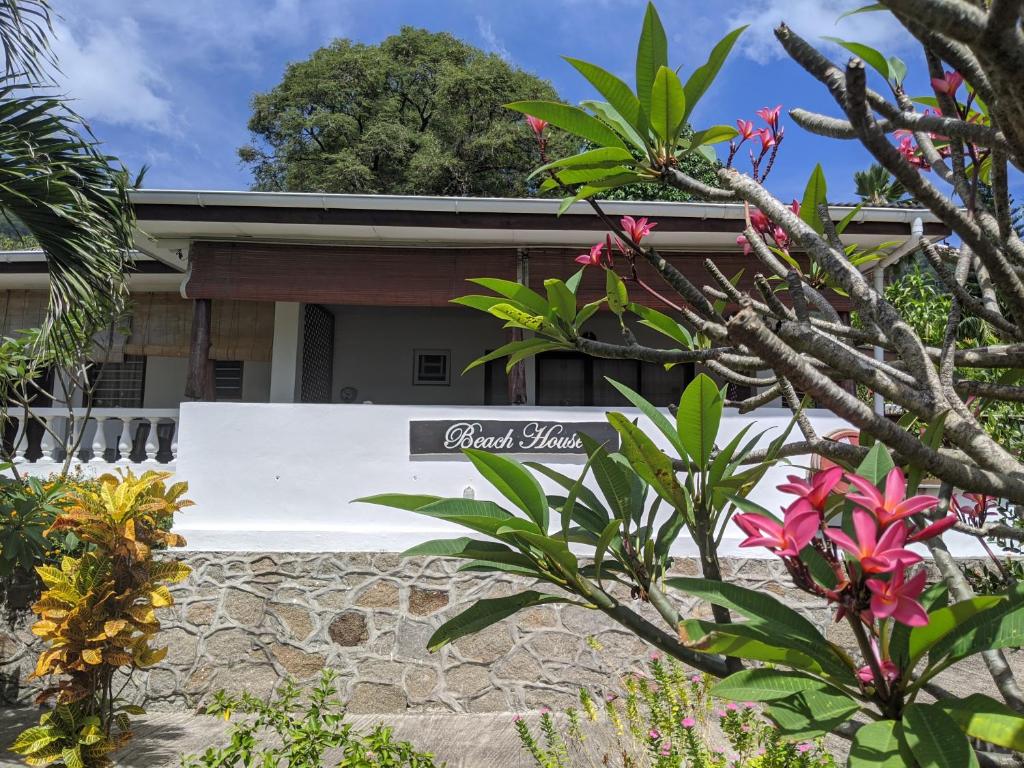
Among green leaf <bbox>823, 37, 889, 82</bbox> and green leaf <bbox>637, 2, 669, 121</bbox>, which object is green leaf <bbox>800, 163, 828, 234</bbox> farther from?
green leaf <bbox>637, 2, 669, 121</bbox>

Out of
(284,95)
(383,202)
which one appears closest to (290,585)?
(383,202)

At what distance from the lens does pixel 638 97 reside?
140 cm

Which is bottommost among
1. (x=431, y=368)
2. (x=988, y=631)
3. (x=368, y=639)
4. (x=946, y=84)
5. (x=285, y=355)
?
(x=368, y=639)

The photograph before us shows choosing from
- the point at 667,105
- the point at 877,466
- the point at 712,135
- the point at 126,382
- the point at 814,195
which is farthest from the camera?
the point at 126,382

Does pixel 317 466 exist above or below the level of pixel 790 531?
above

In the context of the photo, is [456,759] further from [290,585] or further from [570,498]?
[570,498]

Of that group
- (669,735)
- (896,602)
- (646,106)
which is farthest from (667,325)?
(669,735)

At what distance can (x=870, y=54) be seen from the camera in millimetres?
1548

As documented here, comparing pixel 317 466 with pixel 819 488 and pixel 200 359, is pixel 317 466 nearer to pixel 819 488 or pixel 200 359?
pixel 200 359

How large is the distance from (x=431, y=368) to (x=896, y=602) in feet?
32.7

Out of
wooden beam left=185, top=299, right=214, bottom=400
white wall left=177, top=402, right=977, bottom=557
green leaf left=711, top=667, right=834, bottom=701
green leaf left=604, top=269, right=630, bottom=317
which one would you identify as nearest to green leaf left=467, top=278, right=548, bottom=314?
green leaf left=604, top=269, right=630, bottom=317

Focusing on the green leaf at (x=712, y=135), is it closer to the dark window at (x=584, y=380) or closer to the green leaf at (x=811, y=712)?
the green leaf at (x=811, y=712)

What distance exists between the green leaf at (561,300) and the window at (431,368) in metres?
8.94

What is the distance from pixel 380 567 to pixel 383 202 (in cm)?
325
